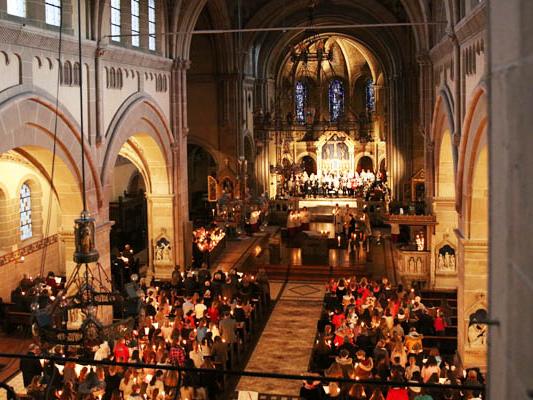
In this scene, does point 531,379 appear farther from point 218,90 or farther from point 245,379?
point 218,90

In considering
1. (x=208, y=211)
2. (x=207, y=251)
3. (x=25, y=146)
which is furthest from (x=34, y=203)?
(x=208, y=211)

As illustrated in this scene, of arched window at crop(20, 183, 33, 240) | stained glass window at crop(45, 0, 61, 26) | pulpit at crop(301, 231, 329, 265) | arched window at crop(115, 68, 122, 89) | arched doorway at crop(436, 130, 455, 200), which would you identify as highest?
stained glass window at crop(45, 0, 61, 26)

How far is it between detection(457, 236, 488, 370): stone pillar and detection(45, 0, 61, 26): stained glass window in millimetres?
11253

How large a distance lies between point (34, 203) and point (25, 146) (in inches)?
369

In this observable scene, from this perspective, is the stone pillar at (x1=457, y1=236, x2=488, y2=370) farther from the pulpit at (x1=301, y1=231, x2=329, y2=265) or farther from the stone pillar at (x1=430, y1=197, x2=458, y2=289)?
the pulpit at (x1=301, y1=231, x2=329, y2=265)

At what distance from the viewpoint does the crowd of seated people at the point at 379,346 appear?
507 inches

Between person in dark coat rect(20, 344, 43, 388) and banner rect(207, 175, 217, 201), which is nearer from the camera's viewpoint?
person in dark coat rect(20, 344, 43, 388)

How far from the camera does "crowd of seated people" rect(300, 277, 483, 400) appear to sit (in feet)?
42.3

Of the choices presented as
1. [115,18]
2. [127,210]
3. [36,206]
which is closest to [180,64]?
[115,18]

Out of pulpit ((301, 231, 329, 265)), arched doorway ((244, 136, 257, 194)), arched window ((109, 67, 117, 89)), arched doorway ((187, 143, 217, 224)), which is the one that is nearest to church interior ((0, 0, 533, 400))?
pulpit ((301, 231, 329, 265))

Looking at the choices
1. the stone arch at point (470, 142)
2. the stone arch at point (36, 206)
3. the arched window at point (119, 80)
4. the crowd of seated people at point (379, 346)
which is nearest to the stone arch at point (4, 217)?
the stone arch at point (36, 206)

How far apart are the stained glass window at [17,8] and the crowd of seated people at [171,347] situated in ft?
23.7

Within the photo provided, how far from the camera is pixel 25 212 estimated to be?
80.2ft

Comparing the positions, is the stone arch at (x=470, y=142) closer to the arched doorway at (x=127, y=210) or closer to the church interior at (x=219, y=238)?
the church interior at (x=219, y=238)
